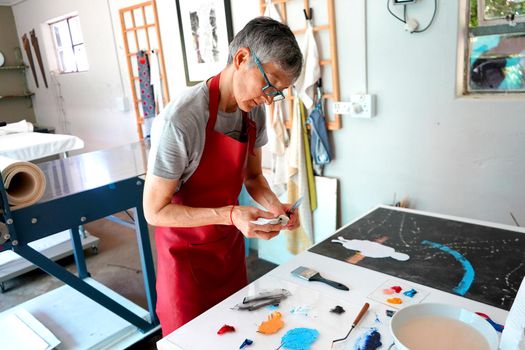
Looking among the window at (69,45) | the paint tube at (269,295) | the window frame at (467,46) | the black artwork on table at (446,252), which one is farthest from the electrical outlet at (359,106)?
the window at (69,45)

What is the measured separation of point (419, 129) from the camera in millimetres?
2158

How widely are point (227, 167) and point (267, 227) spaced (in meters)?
0.27

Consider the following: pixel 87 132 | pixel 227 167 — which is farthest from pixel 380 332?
pixel 87 132

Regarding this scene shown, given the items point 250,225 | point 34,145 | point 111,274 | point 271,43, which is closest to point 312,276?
point 250,225

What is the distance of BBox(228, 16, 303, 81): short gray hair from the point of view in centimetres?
111

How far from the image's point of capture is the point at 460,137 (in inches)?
79.6

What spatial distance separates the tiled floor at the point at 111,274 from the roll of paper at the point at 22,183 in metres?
1.30

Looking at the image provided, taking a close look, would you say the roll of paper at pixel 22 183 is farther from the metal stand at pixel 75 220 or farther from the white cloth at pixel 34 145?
the white cloth at pixel 34 145

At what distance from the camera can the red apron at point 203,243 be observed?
131 cm

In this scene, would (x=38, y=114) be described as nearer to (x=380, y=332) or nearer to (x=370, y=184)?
(x=370, y=184)

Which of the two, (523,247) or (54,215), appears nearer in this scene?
(523,247)

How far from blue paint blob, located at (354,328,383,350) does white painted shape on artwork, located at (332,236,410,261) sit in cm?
43

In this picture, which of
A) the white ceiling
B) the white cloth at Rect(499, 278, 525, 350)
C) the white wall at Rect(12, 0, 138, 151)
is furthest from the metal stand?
the white ceiling

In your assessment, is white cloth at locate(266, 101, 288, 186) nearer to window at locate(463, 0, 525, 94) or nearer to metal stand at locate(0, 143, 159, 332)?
metal stand at locate(0, 143, 159, 332)
